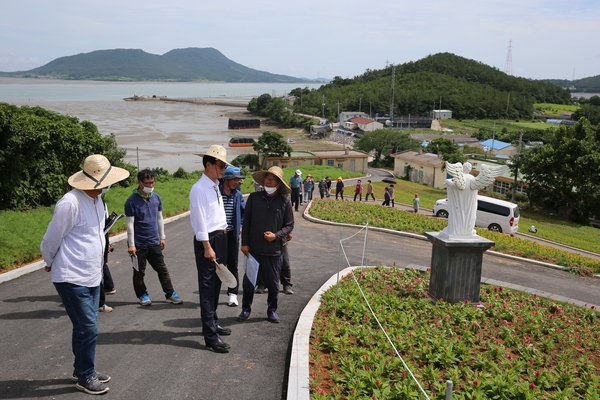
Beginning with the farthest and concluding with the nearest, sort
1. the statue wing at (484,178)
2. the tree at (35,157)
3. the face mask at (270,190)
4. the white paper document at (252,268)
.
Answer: the tree at (35,157)
the statue wing at (484,178)
the white paper document at (252,268)
the face mask at (270,190)

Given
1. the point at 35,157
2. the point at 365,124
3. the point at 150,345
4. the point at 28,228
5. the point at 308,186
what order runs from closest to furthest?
the point at 150,345
the point at 28,228
the point at 35,157
the point at 308,186
the point at 365,124

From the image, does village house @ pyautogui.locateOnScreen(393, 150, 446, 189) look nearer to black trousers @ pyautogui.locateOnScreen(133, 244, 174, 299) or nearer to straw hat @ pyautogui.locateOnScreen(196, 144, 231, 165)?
black trousers @ pyautogui.locateOnScreen(133, 244, 174, 299)

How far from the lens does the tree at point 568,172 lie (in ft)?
120

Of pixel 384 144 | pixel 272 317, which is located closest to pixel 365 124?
pixel 384 144

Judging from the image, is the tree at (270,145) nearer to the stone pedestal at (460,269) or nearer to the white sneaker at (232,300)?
the stone pedestal at (460,269)

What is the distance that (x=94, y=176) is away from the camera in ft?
15.4

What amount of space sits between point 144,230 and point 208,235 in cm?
186

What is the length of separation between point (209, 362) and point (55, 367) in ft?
5.15

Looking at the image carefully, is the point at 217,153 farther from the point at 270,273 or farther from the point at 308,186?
the point at 308,186

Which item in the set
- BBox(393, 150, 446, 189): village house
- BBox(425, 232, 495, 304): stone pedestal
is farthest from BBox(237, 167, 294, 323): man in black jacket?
BBox(393, 150, 446, 189): village house

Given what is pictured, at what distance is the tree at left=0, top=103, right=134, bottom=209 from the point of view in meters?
14.4

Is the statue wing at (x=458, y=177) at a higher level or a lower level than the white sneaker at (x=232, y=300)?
higher

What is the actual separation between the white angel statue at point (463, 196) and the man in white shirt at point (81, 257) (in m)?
5.33

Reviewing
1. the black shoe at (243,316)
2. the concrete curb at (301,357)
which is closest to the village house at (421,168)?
the concrete curb at (301,357)
